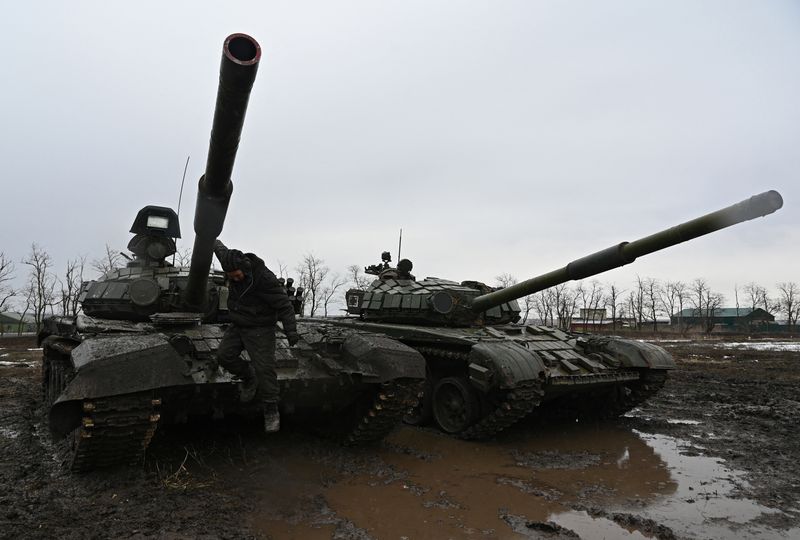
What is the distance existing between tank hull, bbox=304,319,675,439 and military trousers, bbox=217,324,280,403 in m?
2.90

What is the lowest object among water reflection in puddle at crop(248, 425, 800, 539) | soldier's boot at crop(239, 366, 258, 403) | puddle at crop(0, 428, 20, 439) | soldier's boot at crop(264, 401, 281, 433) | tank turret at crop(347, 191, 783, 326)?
water reflection in puddle at crop(248, 425, 800, 539)

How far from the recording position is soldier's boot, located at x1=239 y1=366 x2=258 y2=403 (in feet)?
17.9

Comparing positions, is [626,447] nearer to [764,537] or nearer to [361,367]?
[764,537]

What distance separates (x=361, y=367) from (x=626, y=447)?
12.6 feet

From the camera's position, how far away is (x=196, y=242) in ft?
17.0

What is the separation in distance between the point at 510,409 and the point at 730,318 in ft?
255

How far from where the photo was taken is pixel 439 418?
332 inches

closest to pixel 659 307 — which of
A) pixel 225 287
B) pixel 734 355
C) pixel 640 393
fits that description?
pixel 734 355

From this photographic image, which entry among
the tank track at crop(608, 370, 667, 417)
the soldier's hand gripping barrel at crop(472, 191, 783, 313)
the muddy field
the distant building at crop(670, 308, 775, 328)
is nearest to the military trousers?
the muddy field

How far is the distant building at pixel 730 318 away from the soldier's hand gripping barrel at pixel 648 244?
57513mm

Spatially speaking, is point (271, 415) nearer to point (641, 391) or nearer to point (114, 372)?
point (114, 372)

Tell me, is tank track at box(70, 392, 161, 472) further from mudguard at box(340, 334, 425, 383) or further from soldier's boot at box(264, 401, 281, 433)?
mudguard at box(340, 334, 425, 383)

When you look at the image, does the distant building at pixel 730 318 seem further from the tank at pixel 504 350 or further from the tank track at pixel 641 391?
the tank at pixel 504 350

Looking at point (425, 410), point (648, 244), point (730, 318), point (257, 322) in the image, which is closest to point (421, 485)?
point (257, 322)
